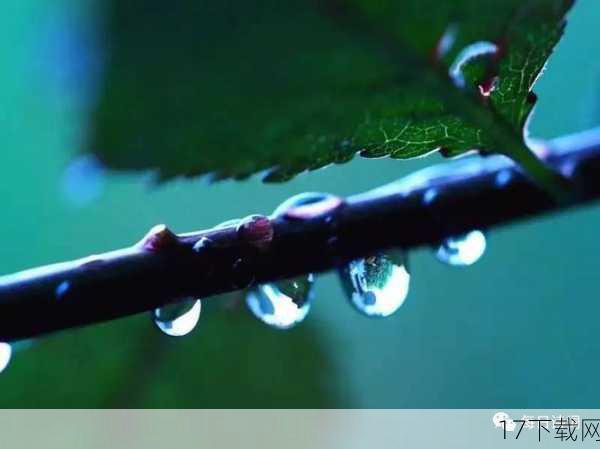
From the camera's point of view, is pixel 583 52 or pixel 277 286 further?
pixel 583 52

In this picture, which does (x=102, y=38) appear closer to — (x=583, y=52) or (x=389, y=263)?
(x=389, y=263)

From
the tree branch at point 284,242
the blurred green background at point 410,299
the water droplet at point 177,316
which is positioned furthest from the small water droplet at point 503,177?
the blurred green background at point 410,299

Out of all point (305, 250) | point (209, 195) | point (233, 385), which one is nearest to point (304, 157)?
point (305, 250)

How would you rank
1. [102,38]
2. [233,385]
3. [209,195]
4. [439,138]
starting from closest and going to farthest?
1. [102,38]
2. [439,138]
3. [233,385]
4. [209,195]

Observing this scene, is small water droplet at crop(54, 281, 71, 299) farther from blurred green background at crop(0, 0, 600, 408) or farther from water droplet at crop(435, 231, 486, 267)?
blurred green background at crop(0, 0, 600, 408)

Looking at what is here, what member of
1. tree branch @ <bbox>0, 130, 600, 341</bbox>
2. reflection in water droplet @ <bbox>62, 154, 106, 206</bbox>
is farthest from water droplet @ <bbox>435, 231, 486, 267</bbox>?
reflection in water droplet @ <bbox>62, 154, 106, 206</bbox>

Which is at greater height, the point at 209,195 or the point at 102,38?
the point at 209,195
